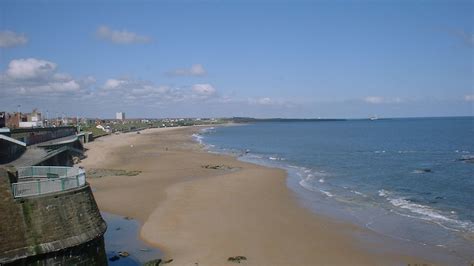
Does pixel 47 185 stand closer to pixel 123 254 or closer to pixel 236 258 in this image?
pixel 123 254

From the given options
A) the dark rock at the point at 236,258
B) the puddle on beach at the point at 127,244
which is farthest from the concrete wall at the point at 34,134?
the dark rock at the point at 236,258

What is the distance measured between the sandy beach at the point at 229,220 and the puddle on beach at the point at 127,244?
47cm

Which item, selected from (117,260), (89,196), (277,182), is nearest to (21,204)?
(89,196)

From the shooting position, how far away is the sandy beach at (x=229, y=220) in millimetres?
18344

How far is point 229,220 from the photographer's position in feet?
78.0

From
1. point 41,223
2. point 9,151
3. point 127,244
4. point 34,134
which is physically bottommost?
point 127,244

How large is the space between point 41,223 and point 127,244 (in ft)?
23.8

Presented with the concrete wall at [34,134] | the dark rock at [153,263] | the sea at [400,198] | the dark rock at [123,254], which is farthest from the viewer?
the concrete wall at [34,134]

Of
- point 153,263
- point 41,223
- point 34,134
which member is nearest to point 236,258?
point 153,263

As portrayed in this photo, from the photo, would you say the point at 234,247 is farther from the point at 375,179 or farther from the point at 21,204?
the point at 375,179

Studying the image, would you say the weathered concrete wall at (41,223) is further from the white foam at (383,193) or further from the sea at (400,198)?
the white foam at (383,193)

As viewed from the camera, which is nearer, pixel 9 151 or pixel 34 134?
pixel 9 151

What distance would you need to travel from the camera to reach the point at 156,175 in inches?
1623

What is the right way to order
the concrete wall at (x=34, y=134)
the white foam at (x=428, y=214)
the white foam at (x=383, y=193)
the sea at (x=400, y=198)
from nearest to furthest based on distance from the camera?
the sea at (x=400, y=198) < the white foam at (x=428, y=214) < the white foam at (x=383, y=193) < the concrete wall at (x=34, y=134)
